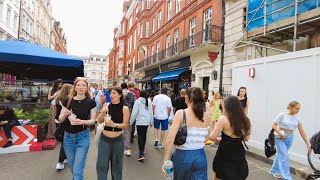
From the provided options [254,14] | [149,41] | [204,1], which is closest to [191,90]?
[254,14]

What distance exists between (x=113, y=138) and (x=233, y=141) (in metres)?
Result: 1.82

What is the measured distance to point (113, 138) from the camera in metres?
3.71

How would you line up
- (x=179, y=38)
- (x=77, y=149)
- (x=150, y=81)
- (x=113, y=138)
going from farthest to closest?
(x=150, y=81) → (x=179, y=38) → (x=113, y=138) → (x=77, y=149)

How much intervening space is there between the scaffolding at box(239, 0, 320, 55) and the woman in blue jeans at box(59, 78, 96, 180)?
6781 millimetres

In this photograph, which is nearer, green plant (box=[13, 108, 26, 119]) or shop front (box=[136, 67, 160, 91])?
green plant (box=[13, 108, 26, 119])

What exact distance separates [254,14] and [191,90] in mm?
7932

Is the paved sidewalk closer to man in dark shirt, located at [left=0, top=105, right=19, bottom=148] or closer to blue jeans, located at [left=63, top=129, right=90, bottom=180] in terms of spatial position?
blue jeans, located at [left=63, top=129, right=90, bottom=180]

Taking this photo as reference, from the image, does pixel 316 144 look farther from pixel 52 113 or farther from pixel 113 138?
pixel 52 113

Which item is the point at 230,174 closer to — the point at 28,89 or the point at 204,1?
the point at 28,89

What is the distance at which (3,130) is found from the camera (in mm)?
6199

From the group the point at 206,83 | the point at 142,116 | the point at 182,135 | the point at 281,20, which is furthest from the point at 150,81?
the point at 182,135

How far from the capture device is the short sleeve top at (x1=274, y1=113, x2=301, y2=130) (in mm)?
4746

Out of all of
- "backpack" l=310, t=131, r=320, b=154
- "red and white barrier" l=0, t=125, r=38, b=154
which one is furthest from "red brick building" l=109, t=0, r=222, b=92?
"backpack" l=310, t=131, r=320, b=154

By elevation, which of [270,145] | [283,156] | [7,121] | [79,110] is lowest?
[283,156]
